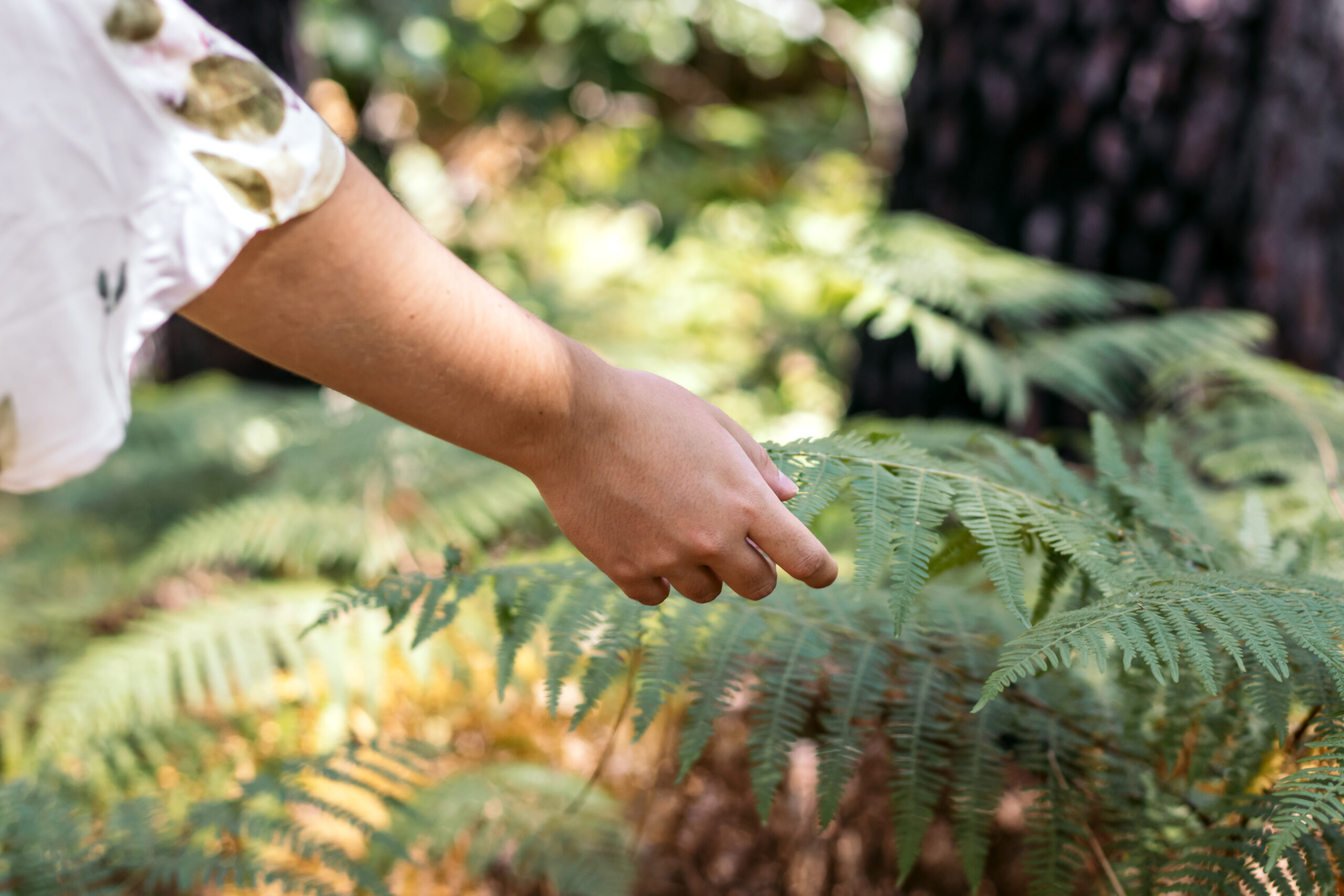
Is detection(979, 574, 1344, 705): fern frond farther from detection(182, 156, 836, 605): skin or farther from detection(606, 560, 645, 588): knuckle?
detection(606, 560, 645, 588): knuckle

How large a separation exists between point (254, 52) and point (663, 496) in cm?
233

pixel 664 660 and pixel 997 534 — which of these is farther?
pixel 664 660

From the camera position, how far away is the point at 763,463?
655mm

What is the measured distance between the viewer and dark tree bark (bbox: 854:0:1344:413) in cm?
168

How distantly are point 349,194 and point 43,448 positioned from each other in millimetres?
283

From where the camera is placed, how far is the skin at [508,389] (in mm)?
576

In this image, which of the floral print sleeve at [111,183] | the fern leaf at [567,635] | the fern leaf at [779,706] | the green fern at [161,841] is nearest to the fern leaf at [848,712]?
the fern leaf at [779,706]

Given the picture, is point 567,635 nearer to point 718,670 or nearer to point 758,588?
point 718,670

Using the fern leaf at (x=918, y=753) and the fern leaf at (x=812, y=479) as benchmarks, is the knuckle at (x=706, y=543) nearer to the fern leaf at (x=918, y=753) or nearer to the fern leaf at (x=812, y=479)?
the fern leaf at (x=812, y=479)

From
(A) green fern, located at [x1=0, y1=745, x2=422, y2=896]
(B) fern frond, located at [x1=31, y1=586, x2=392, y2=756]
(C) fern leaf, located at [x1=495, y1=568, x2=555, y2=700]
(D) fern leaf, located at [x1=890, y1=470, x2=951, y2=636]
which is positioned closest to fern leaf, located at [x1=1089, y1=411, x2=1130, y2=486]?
(D) fern leaf, located at [x1=890, y1=470, x2=951, y2=636]

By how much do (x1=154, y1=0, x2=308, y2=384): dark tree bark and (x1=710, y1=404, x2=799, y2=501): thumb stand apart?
6.86ft

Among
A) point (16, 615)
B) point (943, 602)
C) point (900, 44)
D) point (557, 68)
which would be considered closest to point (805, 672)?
point (943, 602)

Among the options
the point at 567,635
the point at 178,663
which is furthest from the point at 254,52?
the point at 567,635

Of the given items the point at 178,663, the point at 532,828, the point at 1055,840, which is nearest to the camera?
the point at 1055,840
